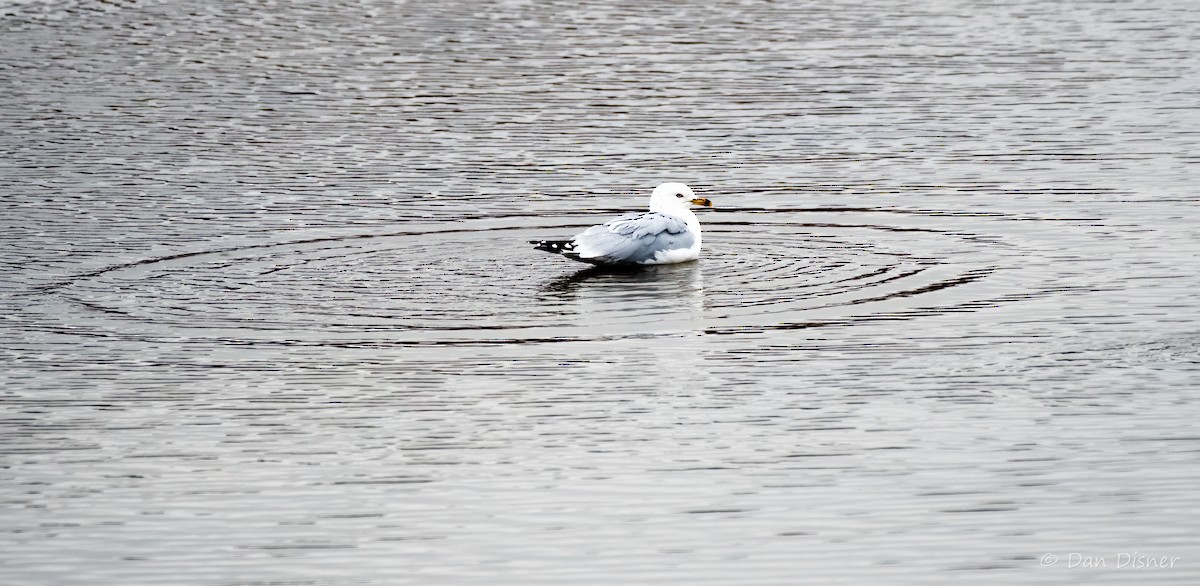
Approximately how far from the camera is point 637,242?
1370cm

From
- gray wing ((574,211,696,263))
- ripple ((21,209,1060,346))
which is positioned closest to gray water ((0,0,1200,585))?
ripple ((21,209,1060,346))

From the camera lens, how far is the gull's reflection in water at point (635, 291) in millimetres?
12055

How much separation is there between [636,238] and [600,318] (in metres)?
1.88

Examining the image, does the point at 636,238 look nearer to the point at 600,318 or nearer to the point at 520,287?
the point at 520,287

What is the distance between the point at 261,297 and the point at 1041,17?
1456cm

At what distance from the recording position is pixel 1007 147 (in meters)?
17.5

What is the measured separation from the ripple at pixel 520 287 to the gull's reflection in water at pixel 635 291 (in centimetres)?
1

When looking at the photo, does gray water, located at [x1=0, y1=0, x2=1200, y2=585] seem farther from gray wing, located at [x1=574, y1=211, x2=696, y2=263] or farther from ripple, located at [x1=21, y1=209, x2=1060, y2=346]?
gray wing, located at [x1=574, y1=211, x2=696, y2=263]

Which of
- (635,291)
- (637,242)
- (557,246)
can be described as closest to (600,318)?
(635,291)

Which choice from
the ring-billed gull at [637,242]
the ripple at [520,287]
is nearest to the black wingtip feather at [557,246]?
the ring-billed gull at [637,242]

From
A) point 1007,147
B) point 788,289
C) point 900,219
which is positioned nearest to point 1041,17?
point 1007,147

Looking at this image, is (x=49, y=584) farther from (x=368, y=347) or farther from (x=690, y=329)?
(x=690, y=329)

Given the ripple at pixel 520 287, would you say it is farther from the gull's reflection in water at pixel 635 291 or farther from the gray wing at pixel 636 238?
the gray wing at pixel 636 238

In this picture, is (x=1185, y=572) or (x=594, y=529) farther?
(x=594, y=529)
